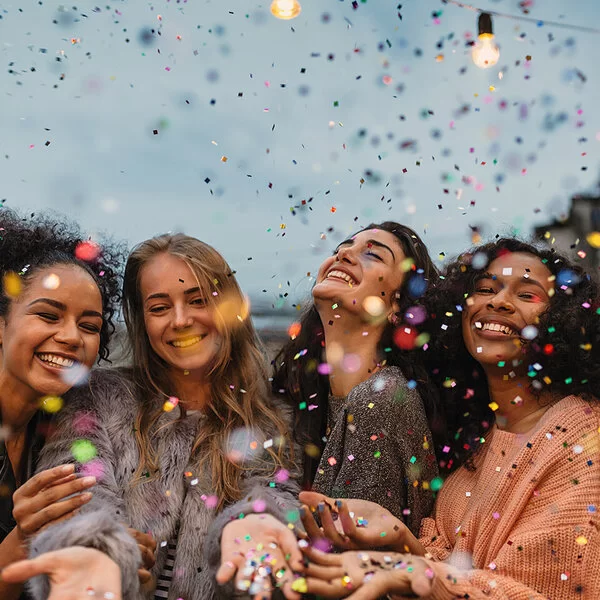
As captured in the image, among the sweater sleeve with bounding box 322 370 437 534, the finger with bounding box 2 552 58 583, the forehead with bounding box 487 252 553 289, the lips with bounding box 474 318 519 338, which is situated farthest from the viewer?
the forehead with bounding box 487 252 553 289

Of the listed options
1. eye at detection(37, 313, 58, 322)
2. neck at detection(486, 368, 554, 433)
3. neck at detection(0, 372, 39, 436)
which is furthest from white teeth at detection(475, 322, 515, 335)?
neck at detection(0, 372, 39, 436)

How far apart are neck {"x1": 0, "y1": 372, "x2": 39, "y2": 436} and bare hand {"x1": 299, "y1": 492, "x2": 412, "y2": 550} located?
1293 mm

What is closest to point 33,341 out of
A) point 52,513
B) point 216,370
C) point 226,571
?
point 52,513

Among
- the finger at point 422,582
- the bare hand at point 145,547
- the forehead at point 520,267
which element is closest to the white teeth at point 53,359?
the bare hand at point 145,547

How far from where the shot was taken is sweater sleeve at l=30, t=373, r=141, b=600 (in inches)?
90.1

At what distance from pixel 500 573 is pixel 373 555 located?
18.3 inches

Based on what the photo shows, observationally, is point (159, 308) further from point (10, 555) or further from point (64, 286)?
point (10, 555)

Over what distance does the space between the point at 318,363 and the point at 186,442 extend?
76 centimetres

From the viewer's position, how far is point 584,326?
2.90m

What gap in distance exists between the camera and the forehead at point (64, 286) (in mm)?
2877

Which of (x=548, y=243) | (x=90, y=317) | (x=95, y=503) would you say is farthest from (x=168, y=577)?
(x=548, y=243)

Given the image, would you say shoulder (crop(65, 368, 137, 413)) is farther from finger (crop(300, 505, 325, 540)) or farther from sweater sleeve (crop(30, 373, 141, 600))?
finger (crop(300, 505, 325, 540))

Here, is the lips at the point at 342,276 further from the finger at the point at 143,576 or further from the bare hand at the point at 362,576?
the finger at the point at 143,576

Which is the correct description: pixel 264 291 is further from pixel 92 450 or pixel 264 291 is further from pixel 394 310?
pixel 92 450
